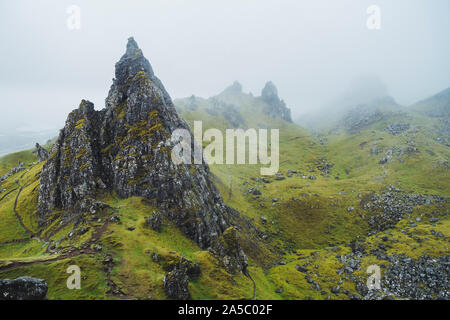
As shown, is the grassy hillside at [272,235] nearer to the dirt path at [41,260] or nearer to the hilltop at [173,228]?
the dirt path at [41,260]

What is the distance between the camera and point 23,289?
26641 mm

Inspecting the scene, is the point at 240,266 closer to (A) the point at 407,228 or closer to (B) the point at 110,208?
(B) the point at 110,208

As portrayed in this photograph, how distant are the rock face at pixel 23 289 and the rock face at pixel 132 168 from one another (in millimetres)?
27075

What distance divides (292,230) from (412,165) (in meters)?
89.6

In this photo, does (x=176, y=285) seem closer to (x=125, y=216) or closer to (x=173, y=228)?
(x=173, y=228)

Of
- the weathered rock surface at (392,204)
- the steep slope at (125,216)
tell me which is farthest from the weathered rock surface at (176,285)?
the weathered rock surface at (392,204)

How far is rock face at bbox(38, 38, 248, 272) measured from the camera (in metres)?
57.5

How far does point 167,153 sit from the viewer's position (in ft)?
205

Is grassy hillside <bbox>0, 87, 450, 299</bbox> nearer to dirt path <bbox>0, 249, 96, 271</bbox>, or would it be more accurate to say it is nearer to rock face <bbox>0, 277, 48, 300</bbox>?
dirt path <bbox>0, 249, 96, 271</bbox>

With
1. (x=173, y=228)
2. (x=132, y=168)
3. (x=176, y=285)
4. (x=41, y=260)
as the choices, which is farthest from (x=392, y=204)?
(x=41, y=260)

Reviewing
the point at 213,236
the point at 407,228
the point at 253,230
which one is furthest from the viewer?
the point at 253,230

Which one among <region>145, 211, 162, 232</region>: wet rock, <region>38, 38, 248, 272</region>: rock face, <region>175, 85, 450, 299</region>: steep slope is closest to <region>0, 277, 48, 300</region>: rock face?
<region>145, 211, 162, 232</region>: wet rock

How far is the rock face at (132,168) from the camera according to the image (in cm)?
5753
